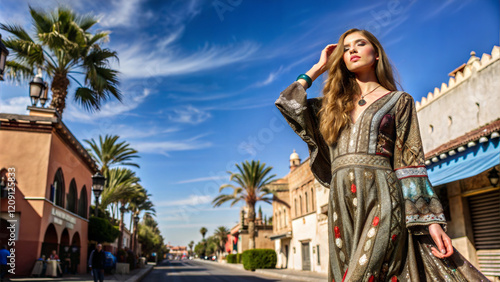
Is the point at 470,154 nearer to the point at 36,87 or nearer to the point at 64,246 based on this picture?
the point at 36,87

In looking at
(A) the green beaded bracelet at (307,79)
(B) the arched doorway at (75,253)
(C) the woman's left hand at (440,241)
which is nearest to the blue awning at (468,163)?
(A) the green beaded bracelet at (307,79)

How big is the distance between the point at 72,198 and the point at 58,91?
6241 mm

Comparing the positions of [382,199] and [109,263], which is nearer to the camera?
[382,199]

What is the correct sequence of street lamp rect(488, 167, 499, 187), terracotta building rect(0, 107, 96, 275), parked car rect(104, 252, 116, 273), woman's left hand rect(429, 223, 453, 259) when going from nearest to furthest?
woman's left hand rect(429, 223, 453, 259) < street lamp rect(488, 167, 499, 187) < parked car rect(104, 252, 116, 273) < terracotta building rect(0, 107, 96, 275)

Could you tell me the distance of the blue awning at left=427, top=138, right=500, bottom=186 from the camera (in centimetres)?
879

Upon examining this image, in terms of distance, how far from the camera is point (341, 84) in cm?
263

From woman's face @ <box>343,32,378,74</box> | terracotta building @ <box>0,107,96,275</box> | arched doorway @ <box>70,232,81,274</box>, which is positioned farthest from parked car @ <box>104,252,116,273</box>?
woman's face @ <box>343,32,378,74</box>

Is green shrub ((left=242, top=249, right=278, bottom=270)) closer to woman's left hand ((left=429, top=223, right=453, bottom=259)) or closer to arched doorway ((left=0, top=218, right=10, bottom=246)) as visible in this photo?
arched doorway ((left=0, top=218, right=10, bottom=246))

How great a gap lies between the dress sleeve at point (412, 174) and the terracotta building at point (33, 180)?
49.4 ft

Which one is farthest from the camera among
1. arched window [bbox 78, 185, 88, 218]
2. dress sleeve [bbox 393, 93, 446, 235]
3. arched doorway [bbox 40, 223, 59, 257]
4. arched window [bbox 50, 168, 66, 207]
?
arched window [bbox 78, 185, 88, 218]

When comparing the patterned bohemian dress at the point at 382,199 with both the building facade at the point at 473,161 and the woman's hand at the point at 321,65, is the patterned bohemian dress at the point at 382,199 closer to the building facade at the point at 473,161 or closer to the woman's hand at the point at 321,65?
the woman's hand at the point at 321,65

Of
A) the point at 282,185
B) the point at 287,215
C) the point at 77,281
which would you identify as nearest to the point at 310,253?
the point at 287,215

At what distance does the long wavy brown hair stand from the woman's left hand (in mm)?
714

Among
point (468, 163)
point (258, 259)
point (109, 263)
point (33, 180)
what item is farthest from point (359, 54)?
point (258, 259)
